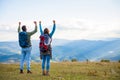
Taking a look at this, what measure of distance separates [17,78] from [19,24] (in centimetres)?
474

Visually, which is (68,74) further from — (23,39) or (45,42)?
(23,39)

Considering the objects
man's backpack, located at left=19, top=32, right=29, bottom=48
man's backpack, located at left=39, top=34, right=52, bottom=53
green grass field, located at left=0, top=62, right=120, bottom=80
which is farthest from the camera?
man's backpack, located at left=19, top=32, right=29, bottom=48

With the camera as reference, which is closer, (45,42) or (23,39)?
(45,42)

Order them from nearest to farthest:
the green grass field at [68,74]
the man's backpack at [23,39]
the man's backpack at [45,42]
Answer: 1. the green grass field at [68,74]
2. the man's backpack at [45,42]
3. the man's backpack at [23,39]

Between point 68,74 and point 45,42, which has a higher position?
point 45,42

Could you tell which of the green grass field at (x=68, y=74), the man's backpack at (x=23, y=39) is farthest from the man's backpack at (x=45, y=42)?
the man's backpack at (x=23, y=39)

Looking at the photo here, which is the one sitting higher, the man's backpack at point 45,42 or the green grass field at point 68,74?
the man's backpack at point 45,42

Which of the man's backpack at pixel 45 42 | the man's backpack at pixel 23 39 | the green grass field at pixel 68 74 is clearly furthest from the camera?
the man's backpack at pixel 23 39

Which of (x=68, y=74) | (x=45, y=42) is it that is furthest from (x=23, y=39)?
(x=68, y=74)

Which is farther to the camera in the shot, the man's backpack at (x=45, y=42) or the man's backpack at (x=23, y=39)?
the man's backpack at (x=23, y=39)

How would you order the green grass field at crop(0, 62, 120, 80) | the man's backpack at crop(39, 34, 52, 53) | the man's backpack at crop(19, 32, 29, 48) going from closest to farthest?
the green grass field at crop(0, 62, 120, 80) → the man's backpack at crop(39, 34, 52, 53) → the man's backpack at crop(19, 32, 29, 48)

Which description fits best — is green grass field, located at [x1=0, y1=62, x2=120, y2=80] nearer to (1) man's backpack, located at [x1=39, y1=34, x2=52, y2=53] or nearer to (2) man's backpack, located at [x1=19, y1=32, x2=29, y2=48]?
(1) man's backpack, located at [x1=39, y1=34, x2=52, y2=53]

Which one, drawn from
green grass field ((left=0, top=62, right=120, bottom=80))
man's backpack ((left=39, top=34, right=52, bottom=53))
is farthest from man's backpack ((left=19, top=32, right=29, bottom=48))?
green grass field ((left=0, top=62, right=120, bottom=80))

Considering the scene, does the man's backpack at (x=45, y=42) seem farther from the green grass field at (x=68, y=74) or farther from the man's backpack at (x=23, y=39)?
Result: the man's backpack at (x=23, y=39)
